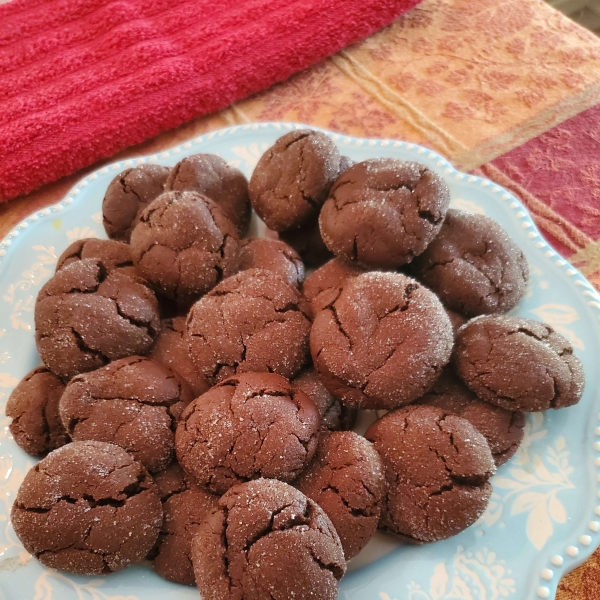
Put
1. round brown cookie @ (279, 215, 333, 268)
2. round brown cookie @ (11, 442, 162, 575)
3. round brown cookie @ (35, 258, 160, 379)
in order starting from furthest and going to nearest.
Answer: round brown cookie @ (279, 215, 333, 268) < round brown cookie @ (35, 258, 160, 379) < round brown cookie @ (11, 442, 162, 575)


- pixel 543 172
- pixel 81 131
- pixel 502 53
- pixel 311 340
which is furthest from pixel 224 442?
pixel 502 53

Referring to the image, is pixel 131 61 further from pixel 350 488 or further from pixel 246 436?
pixel 350 488

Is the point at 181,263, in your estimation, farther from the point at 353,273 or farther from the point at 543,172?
the point at 543,172

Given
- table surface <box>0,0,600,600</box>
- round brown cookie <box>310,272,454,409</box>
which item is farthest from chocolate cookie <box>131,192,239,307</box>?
table surface <box>0,0,600,600</box>

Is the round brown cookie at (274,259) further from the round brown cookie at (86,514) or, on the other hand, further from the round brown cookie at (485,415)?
the round brown cookie at (86,514)

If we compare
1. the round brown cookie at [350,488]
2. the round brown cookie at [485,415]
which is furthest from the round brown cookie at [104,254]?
the round brown cookie at [485,415]

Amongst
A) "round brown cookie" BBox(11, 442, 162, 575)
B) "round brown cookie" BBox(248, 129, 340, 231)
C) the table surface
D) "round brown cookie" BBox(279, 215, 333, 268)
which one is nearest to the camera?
"round brown cookie" BBox(11, 442, 162, 575)

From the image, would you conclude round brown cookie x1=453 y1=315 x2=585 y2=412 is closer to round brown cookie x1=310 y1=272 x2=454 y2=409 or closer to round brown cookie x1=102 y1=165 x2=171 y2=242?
round brown cookie x1=310 y1=272 x2=454 y2=409
